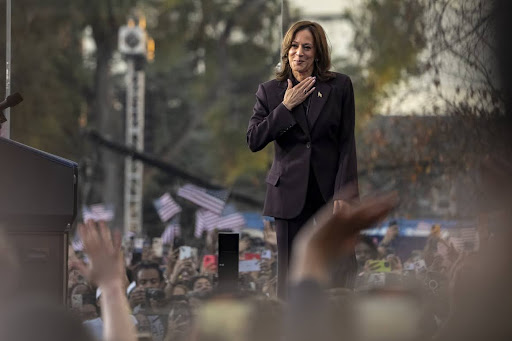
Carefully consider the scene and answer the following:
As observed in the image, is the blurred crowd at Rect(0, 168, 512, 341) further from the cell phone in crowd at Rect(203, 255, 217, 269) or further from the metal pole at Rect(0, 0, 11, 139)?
the cell phone in crowd at Rect(203, 255, 217, 269)

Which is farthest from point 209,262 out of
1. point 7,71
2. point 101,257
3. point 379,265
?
point 101,257

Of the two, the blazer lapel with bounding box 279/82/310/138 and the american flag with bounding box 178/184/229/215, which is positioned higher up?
the american flag with bounding box 178/184/229/215

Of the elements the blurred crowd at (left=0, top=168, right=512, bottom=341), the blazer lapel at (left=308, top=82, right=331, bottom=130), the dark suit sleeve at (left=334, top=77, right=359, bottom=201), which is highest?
the blazer lapel at (left=308, top=82, right=331, bottom=130)

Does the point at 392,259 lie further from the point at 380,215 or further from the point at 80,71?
the point at 80,71

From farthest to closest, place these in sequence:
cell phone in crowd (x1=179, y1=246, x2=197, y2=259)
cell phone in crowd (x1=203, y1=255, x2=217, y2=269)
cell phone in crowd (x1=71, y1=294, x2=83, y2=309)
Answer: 1. cell phone in crowd (x1=179, y1=246, x2=197, y2=259)
2. cell phone in crowd (x1=203, y1=255, x2=217, y2=269)
3. cell phone in crowd (x1=71, y1=294, x2=83, y2=309)

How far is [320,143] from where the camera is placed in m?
4.97

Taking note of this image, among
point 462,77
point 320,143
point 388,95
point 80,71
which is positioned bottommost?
point 320,143

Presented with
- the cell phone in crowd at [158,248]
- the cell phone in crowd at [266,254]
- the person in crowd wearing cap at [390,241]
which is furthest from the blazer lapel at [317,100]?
the cell phone in crowd at [158,248]

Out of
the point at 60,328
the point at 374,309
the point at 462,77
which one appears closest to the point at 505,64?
the point at 374,309

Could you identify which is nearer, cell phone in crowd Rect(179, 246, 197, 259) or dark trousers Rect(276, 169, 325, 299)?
dark trousers Rect(276, 169, 325, 299)

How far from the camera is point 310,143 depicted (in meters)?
4.95

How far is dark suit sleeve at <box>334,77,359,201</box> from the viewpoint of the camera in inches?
189

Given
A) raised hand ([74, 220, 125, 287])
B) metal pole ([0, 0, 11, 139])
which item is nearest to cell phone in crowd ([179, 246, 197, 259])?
metal pole ([0, 0, 11, 139])

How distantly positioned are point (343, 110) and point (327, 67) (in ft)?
0.64
